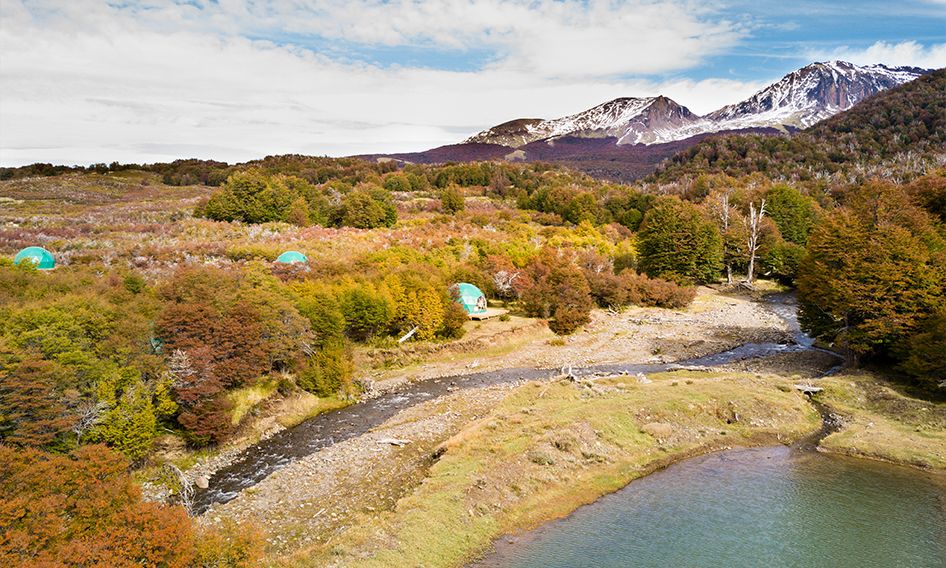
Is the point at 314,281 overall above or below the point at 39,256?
below

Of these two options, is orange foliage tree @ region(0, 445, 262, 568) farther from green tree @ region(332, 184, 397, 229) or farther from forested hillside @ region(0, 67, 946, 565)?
green tree @ region(332, 184, 397, 229)

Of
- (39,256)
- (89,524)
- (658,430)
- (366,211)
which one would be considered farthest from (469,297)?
(366,211)

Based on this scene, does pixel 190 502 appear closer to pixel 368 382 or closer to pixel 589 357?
pixel 368 382

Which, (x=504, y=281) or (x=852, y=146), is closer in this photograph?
(x=504, y=281)

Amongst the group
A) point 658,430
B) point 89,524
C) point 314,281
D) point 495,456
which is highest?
point 314,281

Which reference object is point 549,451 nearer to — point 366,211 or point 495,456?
point 495,456
